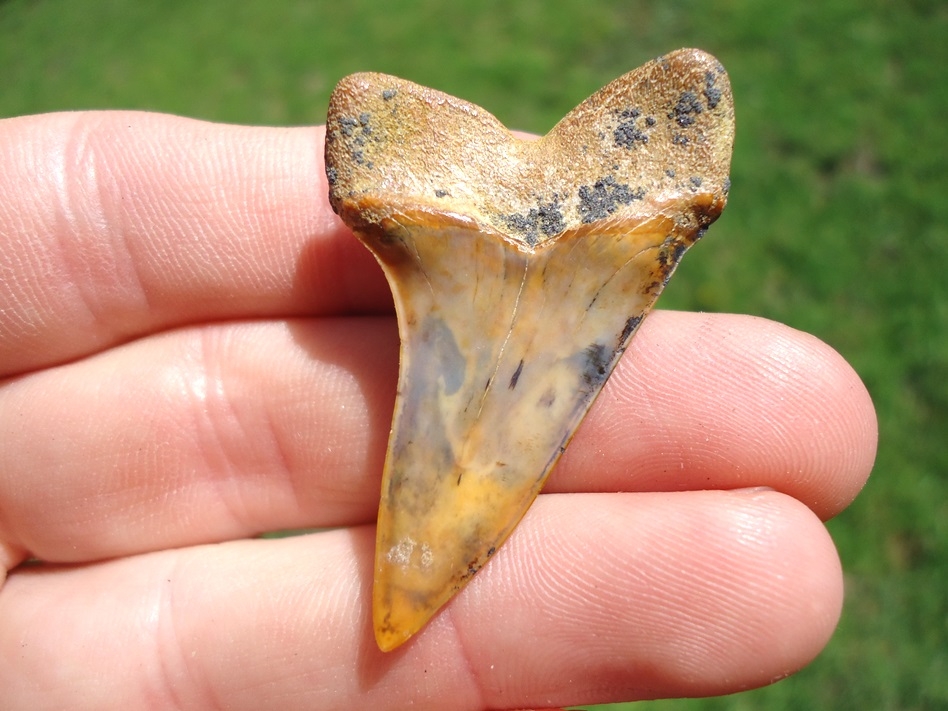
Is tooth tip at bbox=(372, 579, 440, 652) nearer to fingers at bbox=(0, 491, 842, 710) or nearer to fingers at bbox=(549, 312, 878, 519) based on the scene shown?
fingers at bbox=(0, 491, 842, 710)

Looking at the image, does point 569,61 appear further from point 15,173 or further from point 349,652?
point 349,652

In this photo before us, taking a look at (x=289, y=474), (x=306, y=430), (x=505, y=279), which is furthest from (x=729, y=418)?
(x=289, y=474)

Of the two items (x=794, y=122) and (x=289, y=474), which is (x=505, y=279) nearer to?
(x=289, y=474)

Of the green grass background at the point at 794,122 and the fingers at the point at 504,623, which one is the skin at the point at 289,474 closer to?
the fingers at the point at 504,623

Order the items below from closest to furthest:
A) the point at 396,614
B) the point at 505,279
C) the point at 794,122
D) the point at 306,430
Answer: the point at 396,614, the point at 505,279, the point at 306,430, the point at 794,122

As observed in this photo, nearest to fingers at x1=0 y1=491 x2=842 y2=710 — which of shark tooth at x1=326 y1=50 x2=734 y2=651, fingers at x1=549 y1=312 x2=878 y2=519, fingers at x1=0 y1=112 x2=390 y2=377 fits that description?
fingers at x1=549 y1=312 x2=878 y2=519

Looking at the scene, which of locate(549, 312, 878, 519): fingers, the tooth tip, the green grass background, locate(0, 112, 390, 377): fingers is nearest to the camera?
the tooth tip

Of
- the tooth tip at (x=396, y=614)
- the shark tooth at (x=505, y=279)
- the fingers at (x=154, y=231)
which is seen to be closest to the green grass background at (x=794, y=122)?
the tooth tip at (x=396, y=614)

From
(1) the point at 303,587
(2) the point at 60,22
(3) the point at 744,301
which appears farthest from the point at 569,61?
(2) the point at 60,22
